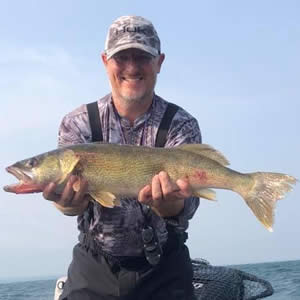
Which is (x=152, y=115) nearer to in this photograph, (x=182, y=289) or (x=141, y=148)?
(x=141, y=148)

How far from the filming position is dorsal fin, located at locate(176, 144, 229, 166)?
537 cm

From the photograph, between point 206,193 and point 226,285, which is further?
point 226,285

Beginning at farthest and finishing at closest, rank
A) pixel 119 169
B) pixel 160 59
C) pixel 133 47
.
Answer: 1. pixel 160 59
2. pixel 133 47
3. pixel 119 169

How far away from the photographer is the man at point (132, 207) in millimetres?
5172

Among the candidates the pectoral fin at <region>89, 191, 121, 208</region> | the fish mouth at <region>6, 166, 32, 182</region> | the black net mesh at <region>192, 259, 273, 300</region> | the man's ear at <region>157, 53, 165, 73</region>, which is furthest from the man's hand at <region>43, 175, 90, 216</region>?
the black net mesh at <region>192, 259, 273, 300</region>

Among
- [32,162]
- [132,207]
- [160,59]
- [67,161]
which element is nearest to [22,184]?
[32,162]

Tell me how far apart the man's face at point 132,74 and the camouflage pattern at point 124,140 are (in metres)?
0.21

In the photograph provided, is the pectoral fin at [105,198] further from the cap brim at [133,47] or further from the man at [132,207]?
the cap brim at [133,47]

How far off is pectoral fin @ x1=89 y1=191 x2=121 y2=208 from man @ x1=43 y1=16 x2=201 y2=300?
13 cm

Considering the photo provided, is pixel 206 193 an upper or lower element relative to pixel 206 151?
lower

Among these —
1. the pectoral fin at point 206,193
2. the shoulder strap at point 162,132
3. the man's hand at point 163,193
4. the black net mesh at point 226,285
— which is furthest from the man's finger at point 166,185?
the black net mesh at point 226,285

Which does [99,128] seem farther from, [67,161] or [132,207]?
[132,207]

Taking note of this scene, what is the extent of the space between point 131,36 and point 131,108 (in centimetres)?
72

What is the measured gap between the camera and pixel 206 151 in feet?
17.7
